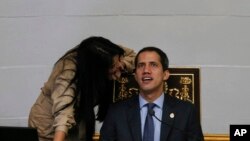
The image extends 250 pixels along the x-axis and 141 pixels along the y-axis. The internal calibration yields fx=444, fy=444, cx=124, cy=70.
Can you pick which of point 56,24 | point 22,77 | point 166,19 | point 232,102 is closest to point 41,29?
point 56,24

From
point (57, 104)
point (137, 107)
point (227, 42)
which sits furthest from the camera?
point (227, 42)

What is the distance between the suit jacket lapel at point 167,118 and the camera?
5.41 feet

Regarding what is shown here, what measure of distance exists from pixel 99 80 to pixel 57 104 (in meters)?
0.19

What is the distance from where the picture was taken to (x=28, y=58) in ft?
8.37

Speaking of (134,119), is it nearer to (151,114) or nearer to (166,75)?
(151,114)

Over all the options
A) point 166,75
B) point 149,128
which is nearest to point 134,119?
point 149,128

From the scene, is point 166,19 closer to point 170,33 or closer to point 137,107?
point 170,33

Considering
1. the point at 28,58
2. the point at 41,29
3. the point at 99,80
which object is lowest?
the point at 99,80

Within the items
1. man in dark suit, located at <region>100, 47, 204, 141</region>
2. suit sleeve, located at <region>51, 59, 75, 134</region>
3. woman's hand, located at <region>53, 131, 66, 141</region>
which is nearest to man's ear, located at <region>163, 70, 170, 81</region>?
man in dark suit, located at <region>100, 47, 204, 141</region>

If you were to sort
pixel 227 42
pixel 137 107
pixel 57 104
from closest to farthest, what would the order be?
pixel 57 104 < pixel 137 107 < pixel 227 42

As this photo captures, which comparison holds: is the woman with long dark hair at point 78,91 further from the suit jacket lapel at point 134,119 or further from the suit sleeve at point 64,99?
the suit jacket lapel at point 134,119

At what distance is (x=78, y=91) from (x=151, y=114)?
28 centimetres

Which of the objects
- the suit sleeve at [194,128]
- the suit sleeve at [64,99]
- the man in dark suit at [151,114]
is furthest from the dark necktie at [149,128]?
the suit sleeve at [64,99]

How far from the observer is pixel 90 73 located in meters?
A: 1.67
